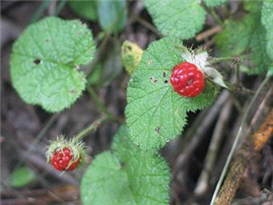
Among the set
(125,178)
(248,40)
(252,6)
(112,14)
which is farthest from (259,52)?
(112,14)

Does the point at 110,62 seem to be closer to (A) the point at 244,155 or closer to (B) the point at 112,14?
(B) the point at 112,14

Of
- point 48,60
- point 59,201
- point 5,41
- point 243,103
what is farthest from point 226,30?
point 5,41

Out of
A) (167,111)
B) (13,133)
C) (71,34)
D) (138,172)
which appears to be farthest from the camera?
(13,133)

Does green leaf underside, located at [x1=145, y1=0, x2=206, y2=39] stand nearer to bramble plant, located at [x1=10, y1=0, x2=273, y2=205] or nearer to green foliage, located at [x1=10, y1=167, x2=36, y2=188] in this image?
bramble plant, located at [x1=10, y1=0, x2=273, y2=205]

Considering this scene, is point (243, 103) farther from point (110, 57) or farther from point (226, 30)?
point (110, 57)

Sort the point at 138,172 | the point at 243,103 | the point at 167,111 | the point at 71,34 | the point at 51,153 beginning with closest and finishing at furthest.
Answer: the point at 167,111
the point at 51,153
the point at 138,172
the point at 71,34
the point at 243,103

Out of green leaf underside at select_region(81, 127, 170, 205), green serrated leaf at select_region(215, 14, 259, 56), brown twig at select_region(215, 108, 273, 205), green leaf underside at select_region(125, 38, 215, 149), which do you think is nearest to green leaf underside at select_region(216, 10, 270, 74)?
green serrated leaf at select_region(215, 14, 259, 56)
